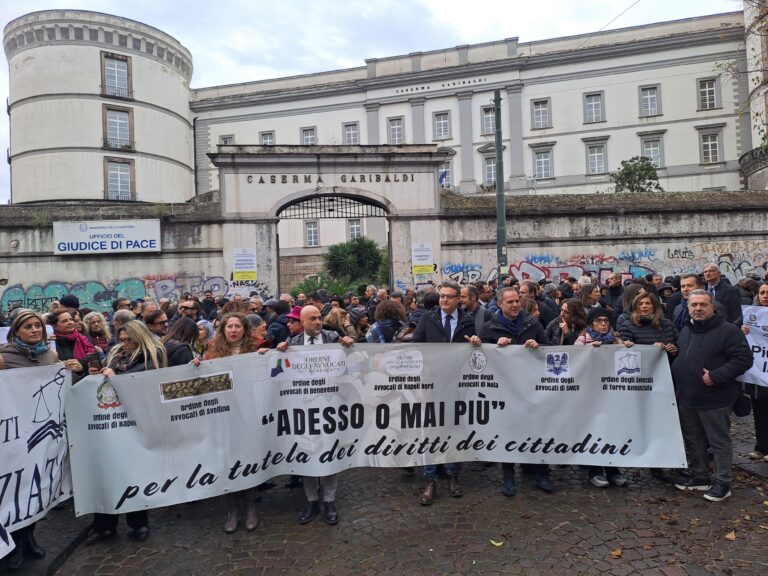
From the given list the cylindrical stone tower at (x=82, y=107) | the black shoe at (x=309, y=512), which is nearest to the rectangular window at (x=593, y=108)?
the cylindrical stone tower at (x=82, y=107)

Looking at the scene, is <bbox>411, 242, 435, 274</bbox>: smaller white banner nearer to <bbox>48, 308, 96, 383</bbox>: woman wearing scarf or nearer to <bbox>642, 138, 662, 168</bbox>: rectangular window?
<bbox>48, 308, 96, 383</bbox>: woman wearing scarf

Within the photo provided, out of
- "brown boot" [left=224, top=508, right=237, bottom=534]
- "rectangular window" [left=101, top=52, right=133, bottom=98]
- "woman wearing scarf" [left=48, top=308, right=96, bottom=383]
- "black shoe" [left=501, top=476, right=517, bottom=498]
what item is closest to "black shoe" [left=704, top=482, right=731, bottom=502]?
"black shoe" [left=501, top=476, right=517, bottom=498]

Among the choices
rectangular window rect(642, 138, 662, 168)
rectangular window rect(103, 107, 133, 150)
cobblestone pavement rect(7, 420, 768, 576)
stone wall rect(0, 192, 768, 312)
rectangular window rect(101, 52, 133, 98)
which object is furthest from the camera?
rectangular window rect(642, 138, 662, 168)

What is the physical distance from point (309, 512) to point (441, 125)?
147 feet

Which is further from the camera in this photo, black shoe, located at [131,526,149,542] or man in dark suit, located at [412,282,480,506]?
man in dark suit, located at [412,282,480,506]

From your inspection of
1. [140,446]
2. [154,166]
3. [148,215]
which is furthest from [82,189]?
Answer: [140,446]

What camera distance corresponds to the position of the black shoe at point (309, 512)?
4688mm

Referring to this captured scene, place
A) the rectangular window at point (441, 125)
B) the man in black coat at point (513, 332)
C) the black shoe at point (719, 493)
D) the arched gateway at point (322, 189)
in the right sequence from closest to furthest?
1. the black shoe at point (719, 493)
2. the man in black coat at point (513, 332)
3. the arched gateway at point (322, 189)
4. the rectangular window at point (441, 125)

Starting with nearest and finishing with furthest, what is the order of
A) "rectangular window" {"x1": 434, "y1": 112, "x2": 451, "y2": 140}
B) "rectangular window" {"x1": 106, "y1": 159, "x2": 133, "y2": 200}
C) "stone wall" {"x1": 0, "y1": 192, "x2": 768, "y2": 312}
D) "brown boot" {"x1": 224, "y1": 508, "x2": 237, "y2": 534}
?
1. "brown boot" {"x1": 224, "y1": 508, "x2": 237, "y2": 534}
2. "stone wall" {"x1": 0, "y1": 192, "x2": 768, "y2": 312}
3. "rectangular window" {"x1": 106, "y1": 159, "x2": 133, "y2": 200}
4. "rectangular window" {"x1": 434, "y1": 112, "x2": 451, "y2": 140}

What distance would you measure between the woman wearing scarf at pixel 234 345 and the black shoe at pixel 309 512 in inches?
16.2

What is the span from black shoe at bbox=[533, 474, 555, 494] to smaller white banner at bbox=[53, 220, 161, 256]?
49.0 feet

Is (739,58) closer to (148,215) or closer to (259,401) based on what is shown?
(148,215)

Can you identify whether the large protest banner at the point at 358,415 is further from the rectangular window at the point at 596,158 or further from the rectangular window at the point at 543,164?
the rectangular window at the point at 596,158

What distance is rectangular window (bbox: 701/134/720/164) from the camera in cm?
4116
